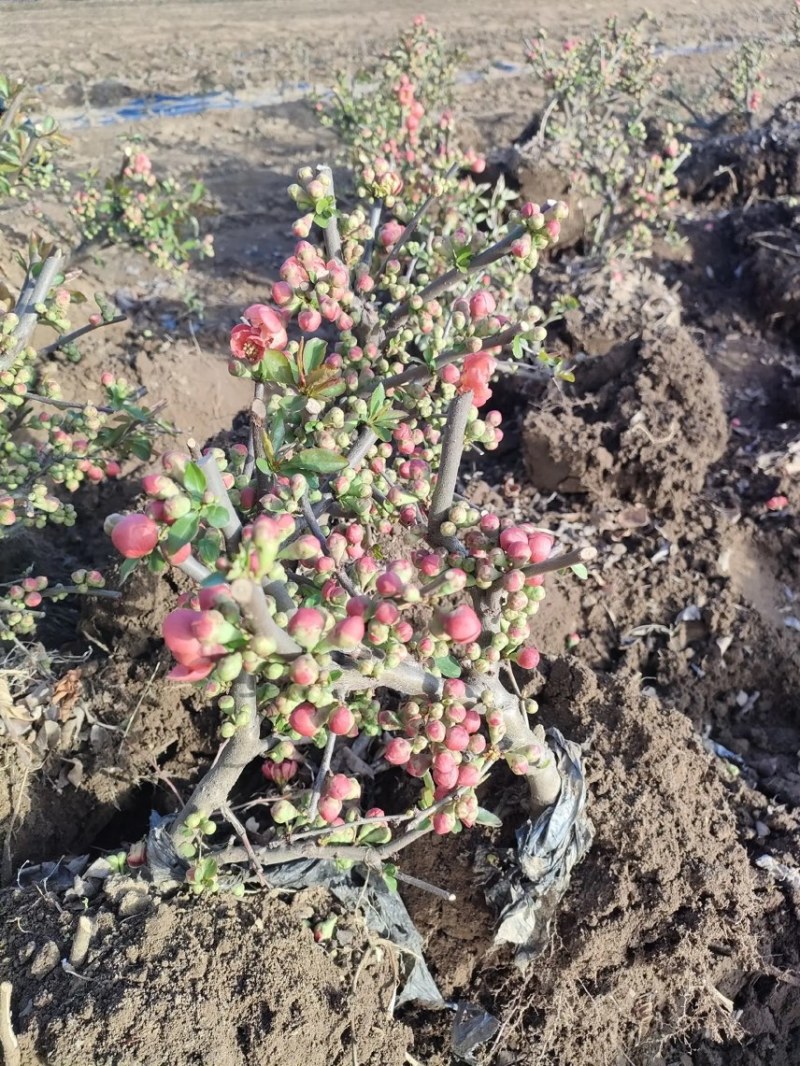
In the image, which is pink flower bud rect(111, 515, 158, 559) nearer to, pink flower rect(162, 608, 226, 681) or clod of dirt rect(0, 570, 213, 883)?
pink flower rect(162, 608, 226, 681)

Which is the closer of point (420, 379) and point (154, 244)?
point (420, 379)

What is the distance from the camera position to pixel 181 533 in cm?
105

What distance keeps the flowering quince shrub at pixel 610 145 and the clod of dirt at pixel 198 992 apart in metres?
4.60

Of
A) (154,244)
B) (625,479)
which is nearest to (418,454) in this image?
(625,479)

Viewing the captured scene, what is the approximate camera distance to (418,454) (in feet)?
6.90

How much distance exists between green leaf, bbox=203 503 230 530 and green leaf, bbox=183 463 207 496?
3 centimetres

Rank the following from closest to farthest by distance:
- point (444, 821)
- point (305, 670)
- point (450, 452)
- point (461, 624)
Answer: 1. point (305, 670)
2. point (461, 624)
3. point (450, 452)
4. point (444, 821)

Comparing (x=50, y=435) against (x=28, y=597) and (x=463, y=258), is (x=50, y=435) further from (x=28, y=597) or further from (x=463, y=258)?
(x=463, y=258)

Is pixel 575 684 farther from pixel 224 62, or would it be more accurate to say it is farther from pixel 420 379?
pixel 224 62

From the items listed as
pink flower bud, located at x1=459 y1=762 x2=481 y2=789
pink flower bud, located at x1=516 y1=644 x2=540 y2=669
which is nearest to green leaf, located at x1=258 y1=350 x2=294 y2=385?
pink flower bud, located at x1=516 y1=644 x2=540 y2=669

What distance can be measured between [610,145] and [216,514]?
18.8ft

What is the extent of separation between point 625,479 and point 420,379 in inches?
75.7

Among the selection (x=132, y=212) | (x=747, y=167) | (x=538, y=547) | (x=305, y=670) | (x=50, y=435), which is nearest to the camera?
(x=305, y=670)

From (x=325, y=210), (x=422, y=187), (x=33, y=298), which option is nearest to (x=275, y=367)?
(x=325, y=210)
